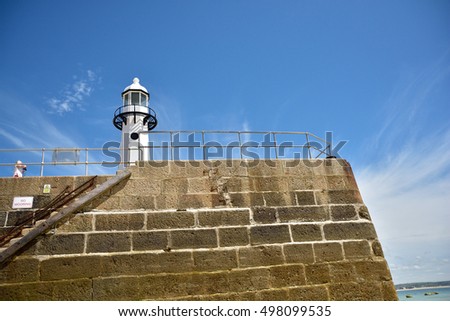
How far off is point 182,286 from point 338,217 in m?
2.98

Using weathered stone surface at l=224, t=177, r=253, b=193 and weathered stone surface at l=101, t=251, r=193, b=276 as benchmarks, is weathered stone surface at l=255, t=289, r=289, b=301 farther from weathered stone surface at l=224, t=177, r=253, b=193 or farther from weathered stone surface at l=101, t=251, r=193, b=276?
weathered stone surface at l=224, t=177, r=253, b=193

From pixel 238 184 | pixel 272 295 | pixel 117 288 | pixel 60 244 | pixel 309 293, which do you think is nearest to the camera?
pixel 117 288

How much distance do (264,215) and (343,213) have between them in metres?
1.52

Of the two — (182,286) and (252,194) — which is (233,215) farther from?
(182,286)

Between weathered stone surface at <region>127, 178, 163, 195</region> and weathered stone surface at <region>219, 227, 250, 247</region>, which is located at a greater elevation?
weathered stone surface at <region>127, 178, 163, 195</region>

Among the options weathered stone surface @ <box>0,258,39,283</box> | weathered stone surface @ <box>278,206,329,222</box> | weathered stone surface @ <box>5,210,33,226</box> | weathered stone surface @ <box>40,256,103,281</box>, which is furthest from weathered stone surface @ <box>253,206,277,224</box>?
weathered stone surface @ <box>5,210,33,226</box>

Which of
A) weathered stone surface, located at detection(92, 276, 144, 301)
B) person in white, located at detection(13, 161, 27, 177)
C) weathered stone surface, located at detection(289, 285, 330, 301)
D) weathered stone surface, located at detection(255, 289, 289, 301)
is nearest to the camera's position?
weathered stone surface, located at detection(92, 276, 144, 301)

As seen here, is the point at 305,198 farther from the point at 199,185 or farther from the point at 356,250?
the point at 199,185

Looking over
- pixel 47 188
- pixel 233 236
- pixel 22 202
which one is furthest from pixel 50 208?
pixel 233 236

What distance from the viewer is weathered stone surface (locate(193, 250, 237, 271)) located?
445 cm

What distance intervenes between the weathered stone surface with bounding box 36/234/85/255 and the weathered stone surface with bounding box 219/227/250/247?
2.17 meters

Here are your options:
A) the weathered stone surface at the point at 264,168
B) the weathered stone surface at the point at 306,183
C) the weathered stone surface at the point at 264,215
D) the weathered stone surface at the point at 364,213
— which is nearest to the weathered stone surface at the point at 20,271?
the weathered stone surface at the point at 264,215

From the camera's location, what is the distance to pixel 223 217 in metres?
4.81

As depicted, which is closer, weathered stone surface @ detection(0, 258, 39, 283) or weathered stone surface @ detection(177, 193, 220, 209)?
weathered stone surface @ detection(0, 258, 39, 283)
